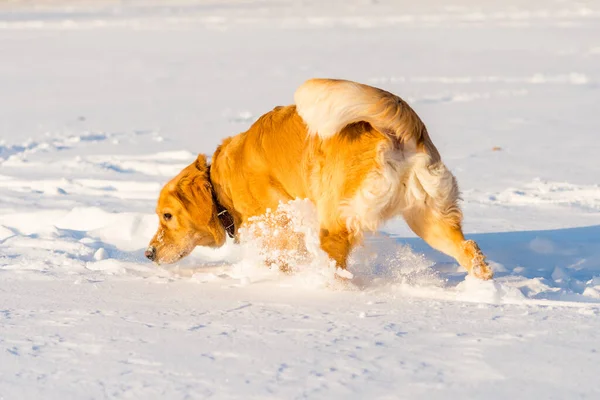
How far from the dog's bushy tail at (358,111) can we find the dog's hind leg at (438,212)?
0.55 ft

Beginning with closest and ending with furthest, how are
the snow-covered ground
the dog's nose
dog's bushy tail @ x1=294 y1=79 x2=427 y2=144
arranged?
the snow-covered ground, dog's bushy tail @ x1=294 y1=79 x2=427 y2=144, the dog's nose

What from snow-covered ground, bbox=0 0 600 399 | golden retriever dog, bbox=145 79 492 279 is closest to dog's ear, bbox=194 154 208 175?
golden retriever dog, bbox=145 79 492 279

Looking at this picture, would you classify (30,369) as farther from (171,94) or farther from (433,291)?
(171,94)

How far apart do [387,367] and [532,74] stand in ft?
40.7

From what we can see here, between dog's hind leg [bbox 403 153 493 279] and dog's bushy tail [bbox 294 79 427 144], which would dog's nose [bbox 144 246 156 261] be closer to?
dog's bushy tail [bbox 294 79 427 144]

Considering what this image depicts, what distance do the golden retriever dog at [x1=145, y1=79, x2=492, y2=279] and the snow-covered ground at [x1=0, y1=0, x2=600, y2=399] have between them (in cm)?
30

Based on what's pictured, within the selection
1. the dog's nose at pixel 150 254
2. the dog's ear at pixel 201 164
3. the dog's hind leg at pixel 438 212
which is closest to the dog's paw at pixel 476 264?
the dog's hind leg at pixel 438 212

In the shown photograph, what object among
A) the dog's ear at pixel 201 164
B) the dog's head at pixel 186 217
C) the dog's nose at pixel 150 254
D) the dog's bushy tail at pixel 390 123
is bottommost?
the dog's nose at pixel 150 254

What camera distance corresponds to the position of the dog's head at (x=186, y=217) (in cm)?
521

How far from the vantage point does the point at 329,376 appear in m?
3.05

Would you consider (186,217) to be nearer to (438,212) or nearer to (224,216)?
(224,216)

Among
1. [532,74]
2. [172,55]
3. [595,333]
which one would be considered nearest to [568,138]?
[532,74]

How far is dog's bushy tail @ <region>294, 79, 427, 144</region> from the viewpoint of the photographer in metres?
4.23

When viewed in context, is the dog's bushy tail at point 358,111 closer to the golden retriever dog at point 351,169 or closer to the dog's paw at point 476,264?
the golden retriever dog at point 351,169
